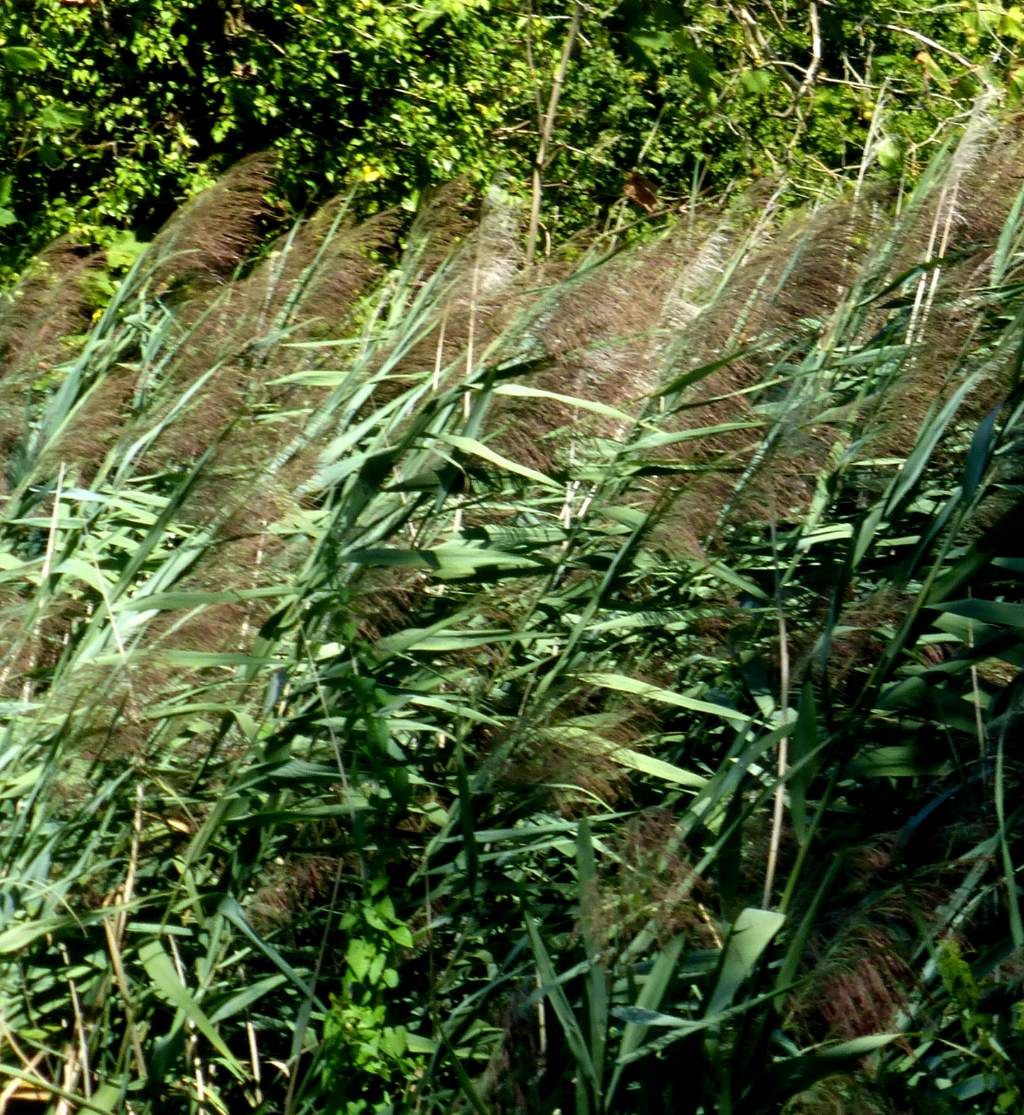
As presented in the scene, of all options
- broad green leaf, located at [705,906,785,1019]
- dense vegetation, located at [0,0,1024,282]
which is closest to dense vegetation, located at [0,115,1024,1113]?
broad green leaf, located at [705,906,785,1019]

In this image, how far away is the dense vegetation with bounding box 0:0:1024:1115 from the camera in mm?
1890

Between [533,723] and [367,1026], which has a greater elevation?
[533,723]

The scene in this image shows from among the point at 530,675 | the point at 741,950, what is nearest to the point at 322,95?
the point at 530,675

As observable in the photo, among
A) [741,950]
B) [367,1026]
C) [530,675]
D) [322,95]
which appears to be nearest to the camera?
[741,950]

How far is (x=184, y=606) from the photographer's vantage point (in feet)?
7.27

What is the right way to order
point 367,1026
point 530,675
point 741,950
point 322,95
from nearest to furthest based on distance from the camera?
point 741,950
point 367,1026
point 530,675
point 322,95

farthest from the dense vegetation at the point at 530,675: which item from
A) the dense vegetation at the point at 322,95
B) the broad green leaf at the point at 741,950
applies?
the dense vegetation at the point at 322,95

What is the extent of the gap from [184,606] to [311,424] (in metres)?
0.83

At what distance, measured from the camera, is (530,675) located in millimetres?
2402

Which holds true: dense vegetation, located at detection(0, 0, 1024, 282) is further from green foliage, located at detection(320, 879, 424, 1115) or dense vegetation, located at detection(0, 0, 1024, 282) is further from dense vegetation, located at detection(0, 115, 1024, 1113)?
green foliage, located at detection(320, 879, 424, 1115)

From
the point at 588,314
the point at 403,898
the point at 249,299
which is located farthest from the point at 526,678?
the point at 249,299

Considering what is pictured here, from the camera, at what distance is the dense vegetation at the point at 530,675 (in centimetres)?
189

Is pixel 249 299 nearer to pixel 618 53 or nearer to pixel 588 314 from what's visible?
pixel 588 314

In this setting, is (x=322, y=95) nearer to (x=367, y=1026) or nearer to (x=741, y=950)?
(x=367, y=1026)
